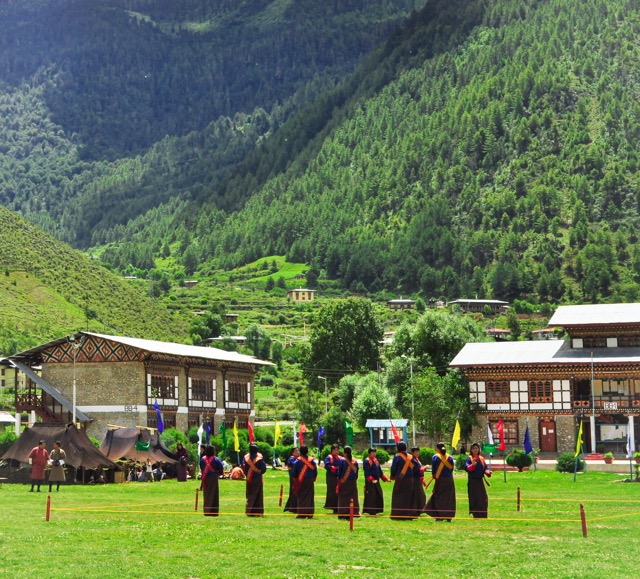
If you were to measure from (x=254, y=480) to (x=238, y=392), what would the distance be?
62579mm

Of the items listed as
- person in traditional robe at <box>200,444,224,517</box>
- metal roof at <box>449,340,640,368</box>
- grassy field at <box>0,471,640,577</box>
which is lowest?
grassy field at <box>0,471,640,577</box>

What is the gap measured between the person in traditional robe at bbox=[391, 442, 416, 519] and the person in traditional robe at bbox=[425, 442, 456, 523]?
1.72 ft

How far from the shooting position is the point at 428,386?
89812 mm

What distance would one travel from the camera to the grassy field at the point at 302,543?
24.6 m

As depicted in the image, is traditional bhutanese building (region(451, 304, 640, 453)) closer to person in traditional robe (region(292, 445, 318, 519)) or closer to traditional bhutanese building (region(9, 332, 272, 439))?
traditional bhutanese building (region(9, 332, 272, 439))

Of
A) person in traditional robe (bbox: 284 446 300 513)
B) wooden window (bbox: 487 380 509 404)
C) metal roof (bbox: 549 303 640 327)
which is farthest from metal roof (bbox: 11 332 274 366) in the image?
person in traditional robe (bbox: 284 446 300 513)

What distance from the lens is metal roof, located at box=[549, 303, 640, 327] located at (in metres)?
90.6

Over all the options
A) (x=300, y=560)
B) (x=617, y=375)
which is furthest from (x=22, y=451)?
(x=617, y=375)

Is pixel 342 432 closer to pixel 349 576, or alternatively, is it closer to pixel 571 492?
pixel 571 492

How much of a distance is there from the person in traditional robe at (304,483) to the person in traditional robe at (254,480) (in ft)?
2.99

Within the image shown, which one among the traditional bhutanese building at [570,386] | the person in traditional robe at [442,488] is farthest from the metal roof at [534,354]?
the person in traditional robe at [442,488]

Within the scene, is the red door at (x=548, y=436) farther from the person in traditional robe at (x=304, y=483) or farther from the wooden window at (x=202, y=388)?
the person in traditional robe at (x=304, y=483)

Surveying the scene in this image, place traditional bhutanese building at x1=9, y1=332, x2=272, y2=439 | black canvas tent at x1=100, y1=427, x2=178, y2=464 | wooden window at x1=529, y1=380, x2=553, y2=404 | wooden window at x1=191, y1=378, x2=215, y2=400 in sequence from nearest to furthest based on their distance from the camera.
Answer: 1. black canvas tent at x1=100, y1=427, x2=178, y2=464
2. traditional bhutanese building at x1=9, y1=332, x2=272, y2=439
3. wooden window at x1=191, y1=378, x2=215, y2=400
4. wooden window at x1=529, y1=380, x2=553, y2=404

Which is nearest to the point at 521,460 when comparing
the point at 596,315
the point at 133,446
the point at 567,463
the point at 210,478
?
the point at 567,463
